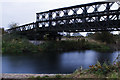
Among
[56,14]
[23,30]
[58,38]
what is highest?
[56,14]

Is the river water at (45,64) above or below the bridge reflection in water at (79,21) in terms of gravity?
below

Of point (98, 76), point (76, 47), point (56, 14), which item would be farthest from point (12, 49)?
point (98, 76)

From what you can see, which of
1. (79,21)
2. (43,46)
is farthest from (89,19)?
(43,46)

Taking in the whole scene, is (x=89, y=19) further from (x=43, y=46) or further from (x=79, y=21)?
(x=43, y=46)

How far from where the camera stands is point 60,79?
153 inches

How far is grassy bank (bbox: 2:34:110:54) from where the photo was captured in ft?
61.7

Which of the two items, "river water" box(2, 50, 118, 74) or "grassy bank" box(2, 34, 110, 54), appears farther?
"grassy bank" box(2, 34, 110, 54)

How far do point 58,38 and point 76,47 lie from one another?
604cm

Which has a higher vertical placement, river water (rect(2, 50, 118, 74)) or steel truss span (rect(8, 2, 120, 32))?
steel truss span (rect(8, 2, 120, 32))

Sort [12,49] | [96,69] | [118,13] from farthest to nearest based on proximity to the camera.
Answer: [12,49], [118,13], [96,69]

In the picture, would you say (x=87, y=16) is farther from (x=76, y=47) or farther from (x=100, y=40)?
(x=100, y=40)

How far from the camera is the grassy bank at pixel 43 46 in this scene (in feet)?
61.7

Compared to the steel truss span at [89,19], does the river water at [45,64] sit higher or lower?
lower

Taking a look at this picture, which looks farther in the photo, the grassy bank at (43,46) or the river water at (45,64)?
the grassy bank at (43,46)
